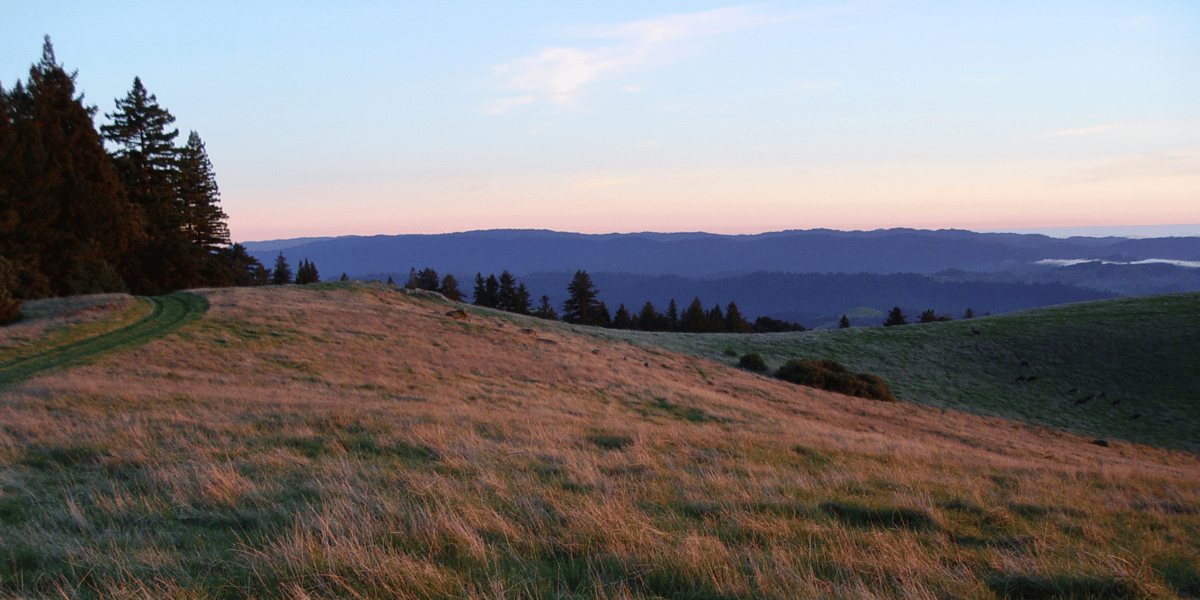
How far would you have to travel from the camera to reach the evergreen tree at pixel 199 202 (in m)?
51.2

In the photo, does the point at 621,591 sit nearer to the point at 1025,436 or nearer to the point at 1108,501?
the point at 1108,501

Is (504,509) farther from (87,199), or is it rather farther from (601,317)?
(601,317)

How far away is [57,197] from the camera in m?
35.1

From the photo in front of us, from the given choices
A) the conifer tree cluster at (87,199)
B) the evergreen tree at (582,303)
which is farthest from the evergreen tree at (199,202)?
the evergreen tree at (582,303)

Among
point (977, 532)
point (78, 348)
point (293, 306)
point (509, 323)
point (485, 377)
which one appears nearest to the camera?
point (977, 532)

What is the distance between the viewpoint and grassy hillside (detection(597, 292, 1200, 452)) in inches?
1091

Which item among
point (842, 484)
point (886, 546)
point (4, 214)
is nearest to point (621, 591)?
point (886, 546)

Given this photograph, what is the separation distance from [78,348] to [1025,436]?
113 feet

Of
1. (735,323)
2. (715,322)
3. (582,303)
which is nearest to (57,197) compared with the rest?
(582,303)

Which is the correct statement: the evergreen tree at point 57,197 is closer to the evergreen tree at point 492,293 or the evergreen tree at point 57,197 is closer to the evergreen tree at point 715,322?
the evergreen tree at point 492,293

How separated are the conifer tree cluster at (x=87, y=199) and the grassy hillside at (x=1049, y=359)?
34.3 metres

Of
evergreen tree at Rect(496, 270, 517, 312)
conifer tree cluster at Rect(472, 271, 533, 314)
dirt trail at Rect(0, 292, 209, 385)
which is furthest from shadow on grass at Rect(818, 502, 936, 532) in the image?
evergreen tree at Rect(496, 270, 517, 312)

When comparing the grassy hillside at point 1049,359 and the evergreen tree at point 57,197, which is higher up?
Result: the evergreen tree at point 57,197

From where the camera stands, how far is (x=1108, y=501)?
25.2ft
